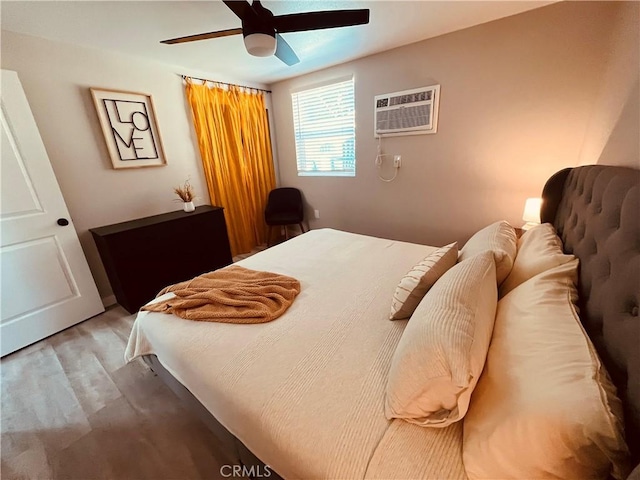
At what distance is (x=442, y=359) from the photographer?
650mm

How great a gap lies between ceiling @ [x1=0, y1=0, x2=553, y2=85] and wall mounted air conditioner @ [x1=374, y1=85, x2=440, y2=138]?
45cm

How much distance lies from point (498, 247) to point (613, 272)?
538mm

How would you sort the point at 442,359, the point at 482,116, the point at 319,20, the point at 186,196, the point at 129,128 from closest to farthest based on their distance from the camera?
the point at 442,359, the point at 319,20, the point at 482,116, the point at 129,128, the point at 186,196

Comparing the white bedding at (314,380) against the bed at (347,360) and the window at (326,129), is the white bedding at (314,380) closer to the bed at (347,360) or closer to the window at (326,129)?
the bed at (347,360)

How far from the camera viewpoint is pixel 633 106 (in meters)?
1.12

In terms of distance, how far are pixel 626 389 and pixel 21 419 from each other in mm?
2586

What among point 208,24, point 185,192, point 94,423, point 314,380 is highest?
point 208,24

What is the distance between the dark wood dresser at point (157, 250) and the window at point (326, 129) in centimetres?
152

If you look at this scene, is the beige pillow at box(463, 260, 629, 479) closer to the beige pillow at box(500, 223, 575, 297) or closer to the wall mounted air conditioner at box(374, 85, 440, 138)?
the beige pillow at box(500, 223, 575, 297)

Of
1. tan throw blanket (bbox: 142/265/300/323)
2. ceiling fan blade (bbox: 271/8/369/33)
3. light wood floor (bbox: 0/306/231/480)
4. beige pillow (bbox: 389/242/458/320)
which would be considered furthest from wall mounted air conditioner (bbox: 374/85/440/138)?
light wood floor (bbox: 0/306/231/480)

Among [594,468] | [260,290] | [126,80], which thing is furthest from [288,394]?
[126,80]

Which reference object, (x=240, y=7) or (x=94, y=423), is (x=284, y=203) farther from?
(x=94, y=423)

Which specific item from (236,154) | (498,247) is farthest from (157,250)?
(498,247)

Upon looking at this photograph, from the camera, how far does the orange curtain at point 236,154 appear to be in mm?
2914
